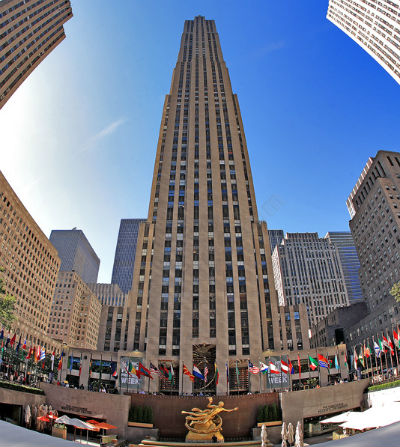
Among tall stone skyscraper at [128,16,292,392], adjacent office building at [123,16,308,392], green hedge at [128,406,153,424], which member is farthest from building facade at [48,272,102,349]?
green hedge at [128,406,153,424]

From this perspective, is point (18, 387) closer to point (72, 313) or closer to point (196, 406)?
point (196, 406)

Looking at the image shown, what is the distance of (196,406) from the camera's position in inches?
1594

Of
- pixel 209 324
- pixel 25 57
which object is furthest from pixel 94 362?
pixel 25 57

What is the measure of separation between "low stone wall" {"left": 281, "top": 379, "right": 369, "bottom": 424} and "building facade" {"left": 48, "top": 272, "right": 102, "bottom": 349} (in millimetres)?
134922

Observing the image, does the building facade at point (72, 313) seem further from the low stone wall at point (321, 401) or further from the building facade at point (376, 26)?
the building facade at point (376, 26)

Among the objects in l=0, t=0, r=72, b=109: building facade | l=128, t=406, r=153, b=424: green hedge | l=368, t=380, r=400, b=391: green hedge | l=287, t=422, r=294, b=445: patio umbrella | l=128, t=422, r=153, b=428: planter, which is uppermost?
l=0, t=0, r=72, b=109: building facade

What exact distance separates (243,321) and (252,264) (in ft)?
41.0

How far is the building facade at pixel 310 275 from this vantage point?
16400cm

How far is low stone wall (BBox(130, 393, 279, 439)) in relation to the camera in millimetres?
39156

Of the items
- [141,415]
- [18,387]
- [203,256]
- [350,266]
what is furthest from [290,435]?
[350,266]

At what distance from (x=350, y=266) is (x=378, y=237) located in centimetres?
8662

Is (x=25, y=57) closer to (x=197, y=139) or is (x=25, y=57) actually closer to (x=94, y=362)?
(x=197, y=139)

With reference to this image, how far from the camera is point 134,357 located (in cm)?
6316

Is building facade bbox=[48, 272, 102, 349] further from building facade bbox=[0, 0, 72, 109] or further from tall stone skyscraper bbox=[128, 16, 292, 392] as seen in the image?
building facade bbox=[0, 0, 72, 109]
